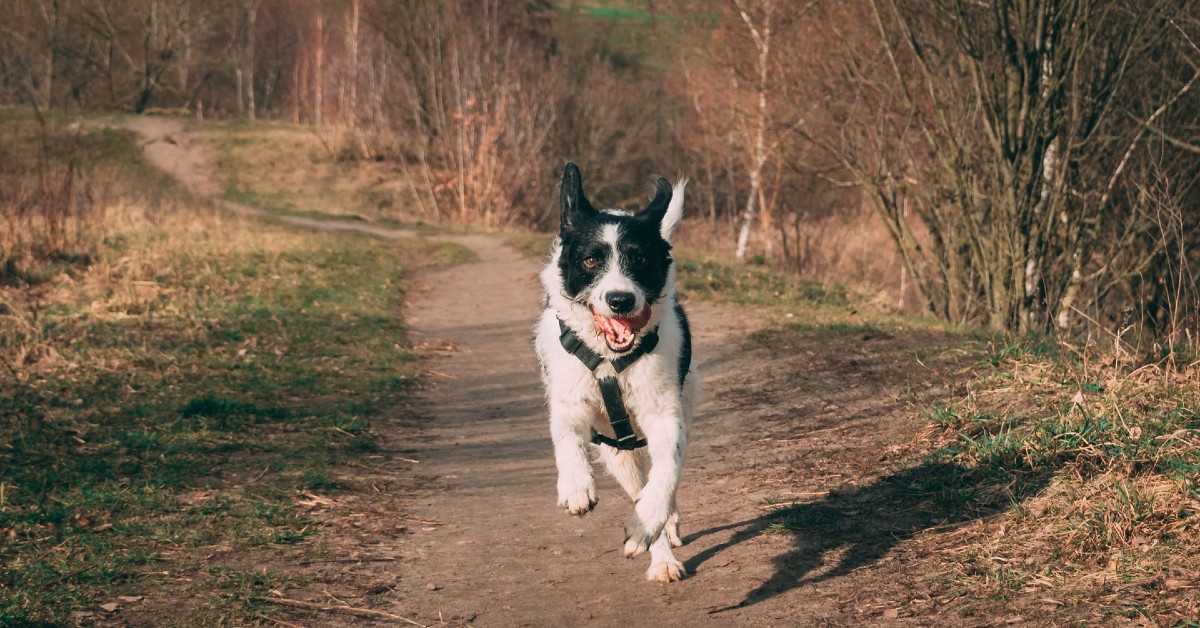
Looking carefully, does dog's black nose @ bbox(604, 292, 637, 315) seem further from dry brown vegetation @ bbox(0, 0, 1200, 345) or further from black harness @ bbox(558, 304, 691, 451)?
dry brown vegetation @ bbox(0, 0, 1200, 345)

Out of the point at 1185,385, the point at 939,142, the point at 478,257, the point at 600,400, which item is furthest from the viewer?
the point at 478,257

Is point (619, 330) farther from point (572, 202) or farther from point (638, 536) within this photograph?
point (638, 536)

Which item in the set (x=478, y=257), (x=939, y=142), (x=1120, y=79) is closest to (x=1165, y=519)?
(x=1120, y=79)

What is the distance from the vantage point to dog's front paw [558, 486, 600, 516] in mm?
4598

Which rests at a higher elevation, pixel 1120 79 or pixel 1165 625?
pixel 1120 79

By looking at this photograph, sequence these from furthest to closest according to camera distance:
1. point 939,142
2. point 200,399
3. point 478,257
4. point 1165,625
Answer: point 478,257
point 939,142
point 200,399
point 1165,625

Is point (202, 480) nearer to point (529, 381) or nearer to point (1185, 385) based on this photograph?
point (529, 381)

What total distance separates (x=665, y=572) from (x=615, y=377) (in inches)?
37.1

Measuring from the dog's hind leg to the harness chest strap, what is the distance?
0.99 feet

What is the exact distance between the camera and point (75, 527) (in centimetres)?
542

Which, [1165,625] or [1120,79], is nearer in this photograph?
[1165,625]

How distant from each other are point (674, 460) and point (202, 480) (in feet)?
10.4

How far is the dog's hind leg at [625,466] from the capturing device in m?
5.58

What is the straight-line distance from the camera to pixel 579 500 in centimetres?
460
